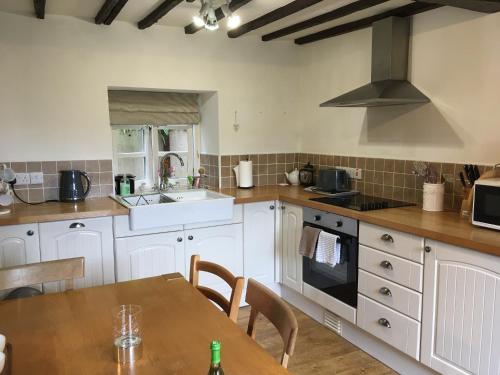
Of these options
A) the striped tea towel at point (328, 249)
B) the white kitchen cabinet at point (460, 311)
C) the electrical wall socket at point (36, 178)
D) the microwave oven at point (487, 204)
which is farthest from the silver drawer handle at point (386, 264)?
the electrical wall socket at point (36, 178)

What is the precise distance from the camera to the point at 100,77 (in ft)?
10.5

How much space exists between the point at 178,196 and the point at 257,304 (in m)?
2.15

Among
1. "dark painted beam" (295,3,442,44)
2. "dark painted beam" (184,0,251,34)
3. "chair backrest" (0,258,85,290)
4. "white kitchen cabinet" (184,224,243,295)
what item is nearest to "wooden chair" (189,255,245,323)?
"chair backrest" (0,258,85,290)

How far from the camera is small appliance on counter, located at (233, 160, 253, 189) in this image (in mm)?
3676

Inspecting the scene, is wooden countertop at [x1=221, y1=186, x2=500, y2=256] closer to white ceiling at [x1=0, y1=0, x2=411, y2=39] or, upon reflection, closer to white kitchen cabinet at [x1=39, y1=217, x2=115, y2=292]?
white kitchen cabinet at [x1=39, y1=217, x2=115, y2=292]

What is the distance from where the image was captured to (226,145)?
3.72 m

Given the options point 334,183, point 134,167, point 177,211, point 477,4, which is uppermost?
point 477,4

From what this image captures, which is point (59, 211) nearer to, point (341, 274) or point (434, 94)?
point (341, 274)

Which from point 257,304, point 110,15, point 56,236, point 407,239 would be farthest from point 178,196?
point 257,304

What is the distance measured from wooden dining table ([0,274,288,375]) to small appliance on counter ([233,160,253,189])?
1978 millimetres

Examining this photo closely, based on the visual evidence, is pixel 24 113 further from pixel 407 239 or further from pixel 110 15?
pixel 407 239

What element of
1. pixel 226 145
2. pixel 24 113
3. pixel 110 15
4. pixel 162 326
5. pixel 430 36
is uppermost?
pixel 110 15

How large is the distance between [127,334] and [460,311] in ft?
5.21

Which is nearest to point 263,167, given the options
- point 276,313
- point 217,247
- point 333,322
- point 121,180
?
point 217,247
